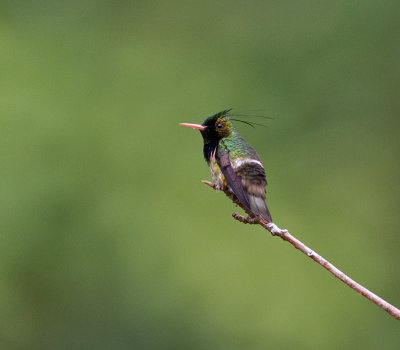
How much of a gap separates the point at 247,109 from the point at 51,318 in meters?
3.35

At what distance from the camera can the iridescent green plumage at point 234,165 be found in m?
3.28

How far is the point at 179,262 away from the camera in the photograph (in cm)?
737

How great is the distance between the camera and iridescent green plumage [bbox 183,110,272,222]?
3279 millimetres

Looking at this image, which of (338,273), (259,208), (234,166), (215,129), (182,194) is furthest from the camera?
(182,194)

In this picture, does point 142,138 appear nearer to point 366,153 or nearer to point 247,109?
point 247,109

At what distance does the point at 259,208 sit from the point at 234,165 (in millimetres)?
515

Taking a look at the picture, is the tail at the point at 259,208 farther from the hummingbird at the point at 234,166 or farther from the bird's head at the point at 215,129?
the bird's head at the point at 215,129

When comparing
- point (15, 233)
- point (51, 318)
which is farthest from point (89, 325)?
point (15, 233)

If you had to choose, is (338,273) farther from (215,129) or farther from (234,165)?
(215,129)

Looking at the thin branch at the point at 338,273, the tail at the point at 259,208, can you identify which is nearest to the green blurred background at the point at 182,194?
the tail at the point at 259,208

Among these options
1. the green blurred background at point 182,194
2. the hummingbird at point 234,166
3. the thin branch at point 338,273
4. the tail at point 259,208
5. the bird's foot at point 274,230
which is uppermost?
the green blurred background at point 182,194

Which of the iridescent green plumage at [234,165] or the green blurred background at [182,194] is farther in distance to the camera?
the green blurred background at [182,194]

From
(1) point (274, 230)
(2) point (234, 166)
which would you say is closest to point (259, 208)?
(2) point (234, 166)

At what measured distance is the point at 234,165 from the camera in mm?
3641
